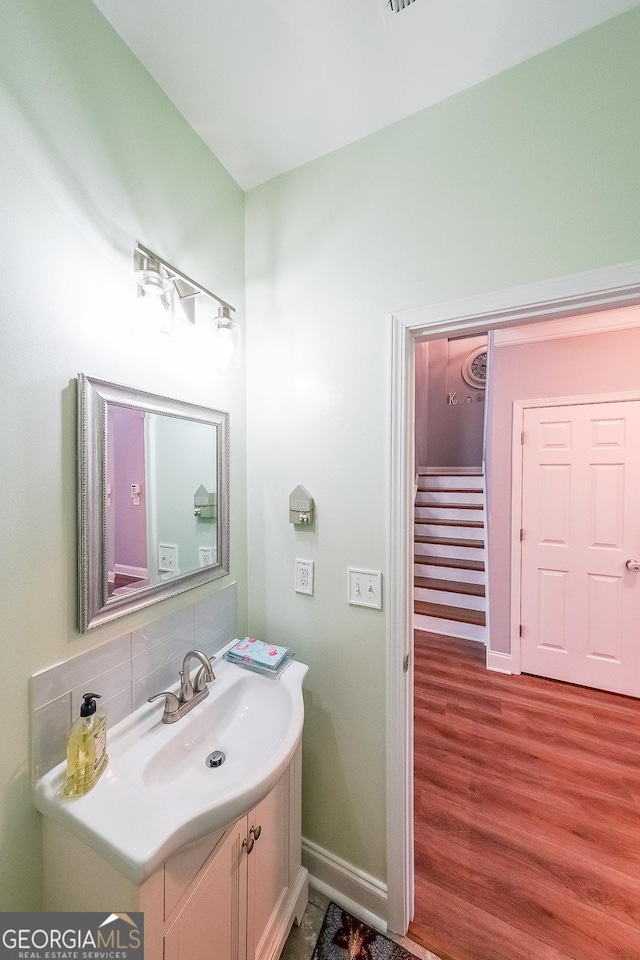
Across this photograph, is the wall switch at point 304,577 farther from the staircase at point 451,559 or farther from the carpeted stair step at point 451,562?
the carpeted stair step at point 451,562

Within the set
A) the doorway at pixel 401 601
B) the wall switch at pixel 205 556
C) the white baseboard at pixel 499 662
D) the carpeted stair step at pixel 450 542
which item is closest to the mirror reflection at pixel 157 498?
the wall switch at pixel 205 556

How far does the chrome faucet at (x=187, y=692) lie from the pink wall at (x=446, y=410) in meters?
4.49

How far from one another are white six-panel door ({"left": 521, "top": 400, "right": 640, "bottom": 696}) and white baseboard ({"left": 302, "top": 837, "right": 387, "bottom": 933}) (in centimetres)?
199

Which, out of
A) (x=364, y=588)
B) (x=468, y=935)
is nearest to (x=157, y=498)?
(x=364, y=588)

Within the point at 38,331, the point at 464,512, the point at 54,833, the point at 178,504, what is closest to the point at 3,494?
the point at 38,331

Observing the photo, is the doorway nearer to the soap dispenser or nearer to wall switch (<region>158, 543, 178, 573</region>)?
wall switch (<region>158, 543, 178, 573</region>)

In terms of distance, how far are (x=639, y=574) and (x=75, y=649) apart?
308 cm

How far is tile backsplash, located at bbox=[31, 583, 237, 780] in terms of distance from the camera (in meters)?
0.73

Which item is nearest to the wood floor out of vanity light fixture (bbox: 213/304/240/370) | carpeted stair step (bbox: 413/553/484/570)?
carpeted stair step (bbox: 413/553/484/570)

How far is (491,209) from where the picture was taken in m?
0.98

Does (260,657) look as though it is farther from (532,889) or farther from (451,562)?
(451,562)

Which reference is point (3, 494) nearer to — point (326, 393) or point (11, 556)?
point (11, 556)

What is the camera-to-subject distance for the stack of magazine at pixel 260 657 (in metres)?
1.13

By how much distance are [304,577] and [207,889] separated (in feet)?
2.59
